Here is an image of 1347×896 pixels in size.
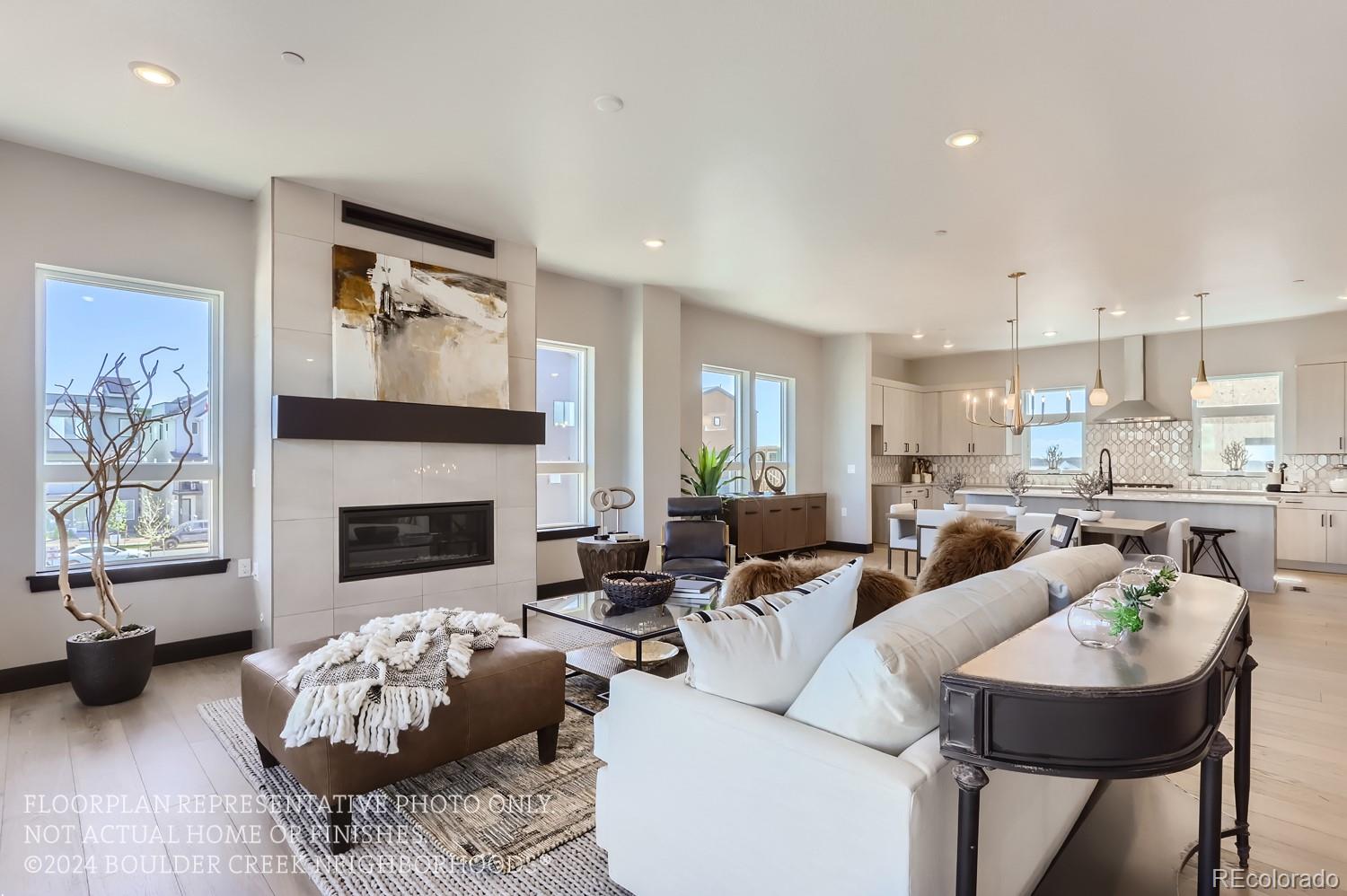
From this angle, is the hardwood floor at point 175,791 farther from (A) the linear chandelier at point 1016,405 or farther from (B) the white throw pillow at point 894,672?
(A) the linear chandelier at point 1016,405

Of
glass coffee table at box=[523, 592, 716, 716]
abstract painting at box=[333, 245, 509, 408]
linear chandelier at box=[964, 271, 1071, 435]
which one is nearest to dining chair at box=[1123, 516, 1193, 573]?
linear chandelier at box=[964, 271, 1071, 435]

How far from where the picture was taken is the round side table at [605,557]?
4.98m

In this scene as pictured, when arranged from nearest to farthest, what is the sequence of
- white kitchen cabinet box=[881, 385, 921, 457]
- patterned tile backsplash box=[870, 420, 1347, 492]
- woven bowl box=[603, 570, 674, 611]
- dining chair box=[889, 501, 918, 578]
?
woven bowl box=[603, 570, 674, 611], dining chair box=[889, 501, 918, 578], patterned tile backsplash box=[870, 420, 1347, 492], white kitchen cabinet box=[881, 385, 921, 457]

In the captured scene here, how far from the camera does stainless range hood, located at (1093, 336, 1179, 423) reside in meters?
7.84

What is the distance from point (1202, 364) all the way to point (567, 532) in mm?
5500

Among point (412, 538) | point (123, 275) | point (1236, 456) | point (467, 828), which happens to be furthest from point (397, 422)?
point (1236, 456)

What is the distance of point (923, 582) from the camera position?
254 cm

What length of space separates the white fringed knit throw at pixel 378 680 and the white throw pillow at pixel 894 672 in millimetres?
1236

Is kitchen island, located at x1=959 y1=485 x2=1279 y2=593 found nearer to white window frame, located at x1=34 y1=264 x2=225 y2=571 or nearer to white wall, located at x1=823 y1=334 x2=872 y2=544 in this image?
white wall, located at x1=823 y1=334 x2=872 y2=544

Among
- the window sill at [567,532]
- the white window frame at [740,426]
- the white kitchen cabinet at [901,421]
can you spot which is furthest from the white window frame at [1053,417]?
the window sill at [567,532]

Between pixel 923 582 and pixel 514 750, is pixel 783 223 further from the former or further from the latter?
pixel 514 750

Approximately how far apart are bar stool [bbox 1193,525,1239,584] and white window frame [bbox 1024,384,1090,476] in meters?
2.51

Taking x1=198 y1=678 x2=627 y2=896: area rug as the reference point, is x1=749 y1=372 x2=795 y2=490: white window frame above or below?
above

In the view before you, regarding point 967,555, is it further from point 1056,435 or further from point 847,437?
point 1056,435
